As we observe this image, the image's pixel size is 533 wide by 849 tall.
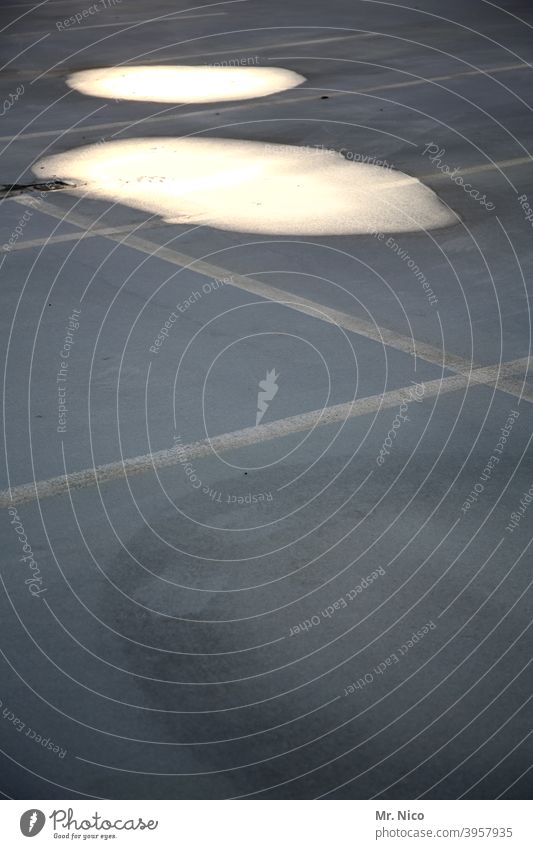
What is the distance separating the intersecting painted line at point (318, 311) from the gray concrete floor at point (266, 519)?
2 centimetres

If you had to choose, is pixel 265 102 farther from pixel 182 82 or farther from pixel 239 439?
pixel 239 439

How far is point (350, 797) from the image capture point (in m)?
3.21

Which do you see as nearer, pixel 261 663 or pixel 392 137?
pixel 261 663

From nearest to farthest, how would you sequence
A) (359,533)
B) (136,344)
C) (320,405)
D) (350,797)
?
(350,797), (359,533), (320,405), (136,344)

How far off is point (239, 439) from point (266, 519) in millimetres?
686

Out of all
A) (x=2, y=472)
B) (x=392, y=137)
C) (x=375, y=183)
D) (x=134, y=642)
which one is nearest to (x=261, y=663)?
(x=134, y=642)

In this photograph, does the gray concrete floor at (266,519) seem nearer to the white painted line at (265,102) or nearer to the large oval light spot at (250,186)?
the large oval light spot at (250,186)

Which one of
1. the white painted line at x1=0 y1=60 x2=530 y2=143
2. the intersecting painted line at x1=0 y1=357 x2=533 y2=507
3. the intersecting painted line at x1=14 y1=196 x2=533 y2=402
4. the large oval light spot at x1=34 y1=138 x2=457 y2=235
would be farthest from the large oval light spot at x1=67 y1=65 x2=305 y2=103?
the intersecting painted line at x1=0 y1=357 x2=533 y2=507

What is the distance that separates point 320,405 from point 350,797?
255 cm

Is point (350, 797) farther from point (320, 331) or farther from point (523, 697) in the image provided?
point (320, 331)

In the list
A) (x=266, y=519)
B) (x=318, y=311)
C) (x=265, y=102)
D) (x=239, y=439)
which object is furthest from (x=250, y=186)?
(x=266, y=519)

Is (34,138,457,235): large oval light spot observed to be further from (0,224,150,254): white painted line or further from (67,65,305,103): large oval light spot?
(67,65,305,103): large oval light spot

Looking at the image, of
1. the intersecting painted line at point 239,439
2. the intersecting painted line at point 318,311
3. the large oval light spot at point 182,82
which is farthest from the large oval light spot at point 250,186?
the intersecting painted line at point 239,439

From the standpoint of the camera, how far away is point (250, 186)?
9.17 meters
